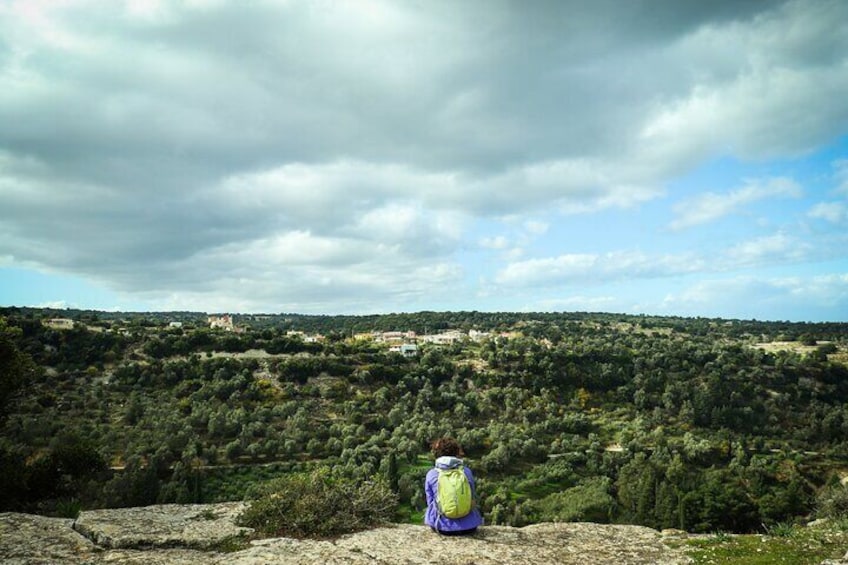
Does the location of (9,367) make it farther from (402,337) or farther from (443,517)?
(402,337)

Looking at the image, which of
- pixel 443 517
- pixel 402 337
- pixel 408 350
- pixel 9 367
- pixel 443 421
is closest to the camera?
pixel 443 517

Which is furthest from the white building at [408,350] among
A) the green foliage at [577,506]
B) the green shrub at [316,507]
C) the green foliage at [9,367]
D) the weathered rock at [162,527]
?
the green shrub at [316,507]

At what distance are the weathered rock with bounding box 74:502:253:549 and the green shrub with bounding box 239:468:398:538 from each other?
1.52 feet

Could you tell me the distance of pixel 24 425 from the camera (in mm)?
50375

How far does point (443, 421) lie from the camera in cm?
7406

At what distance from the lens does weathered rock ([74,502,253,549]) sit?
28.4 feet

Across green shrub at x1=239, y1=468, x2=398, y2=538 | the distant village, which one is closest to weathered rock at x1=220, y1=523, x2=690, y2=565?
green shrub at x1=239, y1=468, x2=398, y2=538

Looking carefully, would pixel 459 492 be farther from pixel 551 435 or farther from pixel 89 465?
pixel 551 435

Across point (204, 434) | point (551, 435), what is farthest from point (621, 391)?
point (204, 434)

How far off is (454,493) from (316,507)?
2.76m

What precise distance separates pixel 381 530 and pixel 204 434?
60.0m

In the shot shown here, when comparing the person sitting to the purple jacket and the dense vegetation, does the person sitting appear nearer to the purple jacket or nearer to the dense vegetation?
the purple jacket

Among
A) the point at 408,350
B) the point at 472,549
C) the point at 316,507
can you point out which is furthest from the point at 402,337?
the point at 472,549

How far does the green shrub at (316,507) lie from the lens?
9078 millimetres
